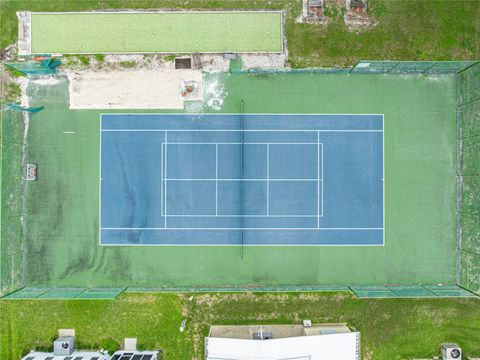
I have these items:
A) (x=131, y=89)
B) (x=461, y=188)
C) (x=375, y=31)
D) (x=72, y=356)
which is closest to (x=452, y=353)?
(x=461, y=188)

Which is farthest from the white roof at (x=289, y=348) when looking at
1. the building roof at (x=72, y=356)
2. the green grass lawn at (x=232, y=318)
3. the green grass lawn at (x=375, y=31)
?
the green grass lawn at (x=375, y=31)

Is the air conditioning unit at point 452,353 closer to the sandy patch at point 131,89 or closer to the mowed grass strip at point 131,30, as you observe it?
the mowed grass strip at point 131,30

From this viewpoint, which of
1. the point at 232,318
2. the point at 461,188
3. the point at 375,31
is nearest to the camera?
the point at 232,318

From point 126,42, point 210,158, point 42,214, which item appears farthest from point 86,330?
point 126,42

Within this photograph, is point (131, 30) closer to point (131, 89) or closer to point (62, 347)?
point (131, 89)

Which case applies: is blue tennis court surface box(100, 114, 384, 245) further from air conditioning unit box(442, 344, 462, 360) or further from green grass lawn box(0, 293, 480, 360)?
air conditioning unit box(442, 344, 462, 360)

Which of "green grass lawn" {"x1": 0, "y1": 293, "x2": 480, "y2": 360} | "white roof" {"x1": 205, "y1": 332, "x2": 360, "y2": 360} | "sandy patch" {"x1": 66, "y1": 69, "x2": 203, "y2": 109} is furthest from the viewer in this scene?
"sandy patch" {"x1": 66, "y1": 69, "x2": 203, "y2": 109}

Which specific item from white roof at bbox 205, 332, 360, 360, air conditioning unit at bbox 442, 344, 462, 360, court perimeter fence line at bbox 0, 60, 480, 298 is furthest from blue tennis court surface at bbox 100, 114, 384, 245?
air conditioning unit at bbox 442, 344, 462, 360

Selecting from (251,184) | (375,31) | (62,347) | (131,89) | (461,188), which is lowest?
(62,347)
